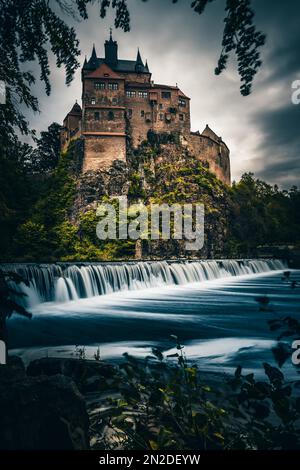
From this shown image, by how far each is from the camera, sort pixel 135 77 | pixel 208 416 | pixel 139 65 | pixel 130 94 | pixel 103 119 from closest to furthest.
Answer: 1. pixel 208 416
2. pixel 103 119
3. pixel 130 94
4. pixel 135 77
5. pixel 139 65

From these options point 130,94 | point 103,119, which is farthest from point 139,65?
point 103,119

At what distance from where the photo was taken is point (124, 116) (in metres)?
54.5

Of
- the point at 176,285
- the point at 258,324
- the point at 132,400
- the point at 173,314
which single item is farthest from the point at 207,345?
the point at 176,285

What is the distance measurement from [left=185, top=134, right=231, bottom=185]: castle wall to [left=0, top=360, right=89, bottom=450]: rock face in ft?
195

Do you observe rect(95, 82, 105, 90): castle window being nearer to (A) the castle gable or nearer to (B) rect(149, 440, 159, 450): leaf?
(A) the castle gable

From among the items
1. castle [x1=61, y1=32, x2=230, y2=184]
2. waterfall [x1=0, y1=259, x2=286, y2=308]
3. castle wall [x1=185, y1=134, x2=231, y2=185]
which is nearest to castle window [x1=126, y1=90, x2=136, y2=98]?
castle [x1=61, y1=32, x2=230, y2=184]

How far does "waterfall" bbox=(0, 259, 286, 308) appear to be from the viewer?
1667 centimetres

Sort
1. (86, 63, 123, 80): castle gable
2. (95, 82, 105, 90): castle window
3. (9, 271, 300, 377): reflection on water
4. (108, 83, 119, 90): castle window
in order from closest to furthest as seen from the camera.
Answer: (9, 271, 300, 377): reflection on water, (95, 82, 105, 90): castle window, (86, 63, 123, 80): castle gable, (108, 83, 119, 90): castle window

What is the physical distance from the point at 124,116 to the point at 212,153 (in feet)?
64.2

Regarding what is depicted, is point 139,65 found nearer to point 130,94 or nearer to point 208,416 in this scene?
point 130,94

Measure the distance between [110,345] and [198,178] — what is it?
163 feet

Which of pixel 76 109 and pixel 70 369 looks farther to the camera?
pixel 76 109

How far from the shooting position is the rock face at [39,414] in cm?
232

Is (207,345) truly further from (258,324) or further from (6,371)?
(6,371)
